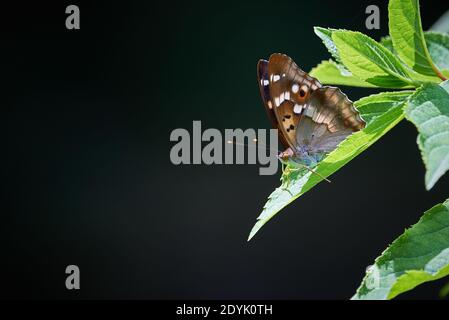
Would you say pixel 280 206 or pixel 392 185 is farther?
pixel 392 185

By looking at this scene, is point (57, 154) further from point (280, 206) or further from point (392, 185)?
point (280, 206)

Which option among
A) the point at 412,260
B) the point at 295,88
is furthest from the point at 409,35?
the point at 295,88

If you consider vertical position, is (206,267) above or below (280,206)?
below

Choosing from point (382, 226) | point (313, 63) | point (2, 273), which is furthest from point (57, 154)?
point (382, 226)

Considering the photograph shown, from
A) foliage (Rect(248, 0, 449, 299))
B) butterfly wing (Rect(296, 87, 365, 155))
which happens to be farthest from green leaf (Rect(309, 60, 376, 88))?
butterfly wing (Rect(296, 87, 365, 155))

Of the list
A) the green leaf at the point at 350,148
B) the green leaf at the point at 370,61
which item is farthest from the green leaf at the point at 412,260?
the green leaf at the point at 370,61

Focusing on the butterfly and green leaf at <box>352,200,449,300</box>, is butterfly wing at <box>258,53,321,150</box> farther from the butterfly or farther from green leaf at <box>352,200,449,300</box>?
green leaf at <box>352,200,449,300</box>

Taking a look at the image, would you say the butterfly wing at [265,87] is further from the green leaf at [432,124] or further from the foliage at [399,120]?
the green leaf at [432,124]
